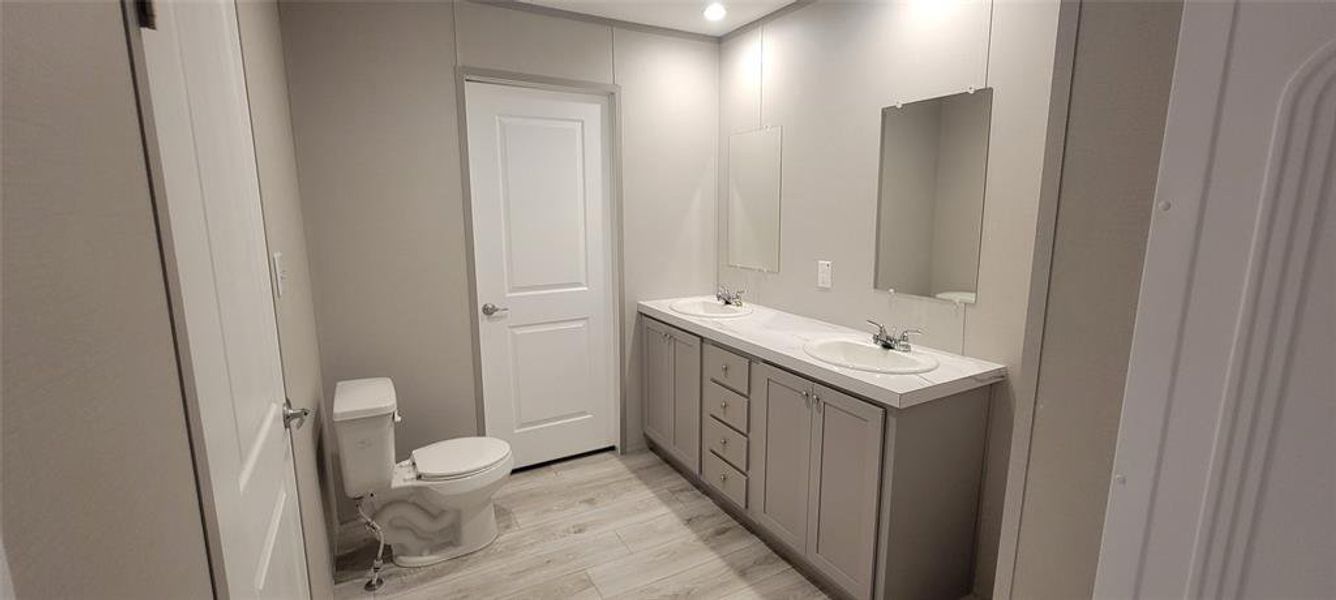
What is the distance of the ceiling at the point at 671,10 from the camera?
2.70 meters

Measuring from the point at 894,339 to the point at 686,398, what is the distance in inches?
43.2

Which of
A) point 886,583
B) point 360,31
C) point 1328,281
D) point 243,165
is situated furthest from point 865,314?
point 360,31

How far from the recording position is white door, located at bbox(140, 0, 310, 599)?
768 mm

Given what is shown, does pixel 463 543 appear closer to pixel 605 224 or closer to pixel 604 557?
pixel 604 557

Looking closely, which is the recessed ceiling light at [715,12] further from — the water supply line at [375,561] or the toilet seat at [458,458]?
the water supply line at [375,561]

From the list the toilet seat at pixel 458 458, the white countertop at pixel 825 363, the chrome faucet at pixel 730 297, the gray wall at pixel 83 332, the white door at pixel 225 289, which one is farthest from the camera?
the chrome faucet at pixel 730 297

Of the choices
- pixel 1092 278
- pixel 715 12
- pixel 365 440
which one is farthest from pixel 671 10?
pixel 1092 278

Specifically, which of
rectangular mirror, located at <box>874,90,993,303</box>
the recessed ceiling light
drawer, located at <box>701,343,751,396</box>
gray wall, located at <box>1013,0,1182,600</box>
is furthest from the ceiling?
gray wall, located at <box>1013,0,1182,600</box>

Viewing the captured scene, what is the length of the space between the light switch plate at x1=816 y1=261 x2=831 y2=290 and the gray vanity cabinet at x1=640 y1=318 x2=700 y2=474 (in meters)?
0.66

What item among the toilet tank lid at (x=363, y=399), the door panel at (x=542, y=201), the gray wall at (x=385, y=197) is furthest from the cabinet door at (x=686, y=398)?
the toilet tank lid at (x=363, y=399)

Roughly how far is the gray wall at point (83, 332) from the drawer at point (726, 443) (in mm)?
2034

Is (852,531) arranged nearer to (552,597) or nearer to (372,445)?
(552,597)

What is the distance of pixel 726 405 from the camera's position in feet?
8.36

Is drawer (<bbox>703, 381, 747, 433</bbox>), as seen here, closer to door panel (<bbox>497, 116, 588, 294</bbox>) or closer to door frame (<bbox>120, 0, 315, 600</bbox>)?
door panel (<bbox>497, 116, 588, 294</bbox>)
